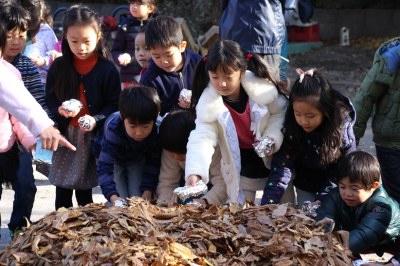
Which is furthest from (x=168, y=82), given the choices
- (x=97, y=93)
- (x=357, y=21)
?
(x=357, y=21)

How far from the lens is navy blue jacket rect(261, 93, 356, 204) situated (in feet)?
13.9

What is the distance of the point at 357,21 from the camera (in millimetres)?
15258

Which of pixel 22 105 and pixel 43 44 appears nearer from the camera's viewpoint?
pixel 22 105

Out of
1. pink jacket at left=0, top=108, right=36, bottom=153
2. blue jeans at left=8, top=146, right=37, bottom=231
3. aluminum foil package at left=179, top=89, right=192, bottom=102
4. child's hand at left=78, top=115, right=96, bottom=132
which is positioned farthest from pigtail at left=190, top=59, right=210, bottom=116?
blue jeans at left=8, top=146, right=37, bottom=231

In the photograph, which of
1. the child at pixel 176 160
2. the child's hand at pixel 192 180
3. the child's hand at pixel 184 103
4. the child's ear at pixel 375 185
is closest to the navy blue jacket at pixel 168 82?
the child's hand at pixel 184 103

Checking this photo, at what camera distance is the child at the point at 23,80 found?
4910mm

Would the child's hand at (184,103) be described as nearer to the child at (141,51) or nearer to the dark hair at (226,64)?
the dark hair at (226,64)

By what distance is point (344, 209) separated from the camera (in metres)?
4.11

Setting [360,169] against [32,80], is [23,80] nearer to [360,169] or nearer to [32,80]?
[32,80]

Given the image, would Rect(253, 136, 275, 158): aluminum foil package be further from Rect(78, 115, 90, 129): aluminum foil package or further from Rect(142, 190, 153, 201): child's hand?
Rect(78, 115, 90, 129): aluminum foil package

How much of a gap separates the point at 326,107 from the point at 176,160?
947mm

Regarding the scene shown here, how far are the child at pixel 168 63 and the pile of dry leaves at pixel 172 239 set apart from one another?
5.00 feet

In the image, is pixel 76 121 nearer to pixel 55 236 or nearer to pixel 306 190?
pixel 306 190

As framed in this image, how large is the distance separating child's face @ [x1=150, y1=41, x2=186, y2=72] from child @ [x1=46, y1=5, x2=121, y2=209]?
307mm
